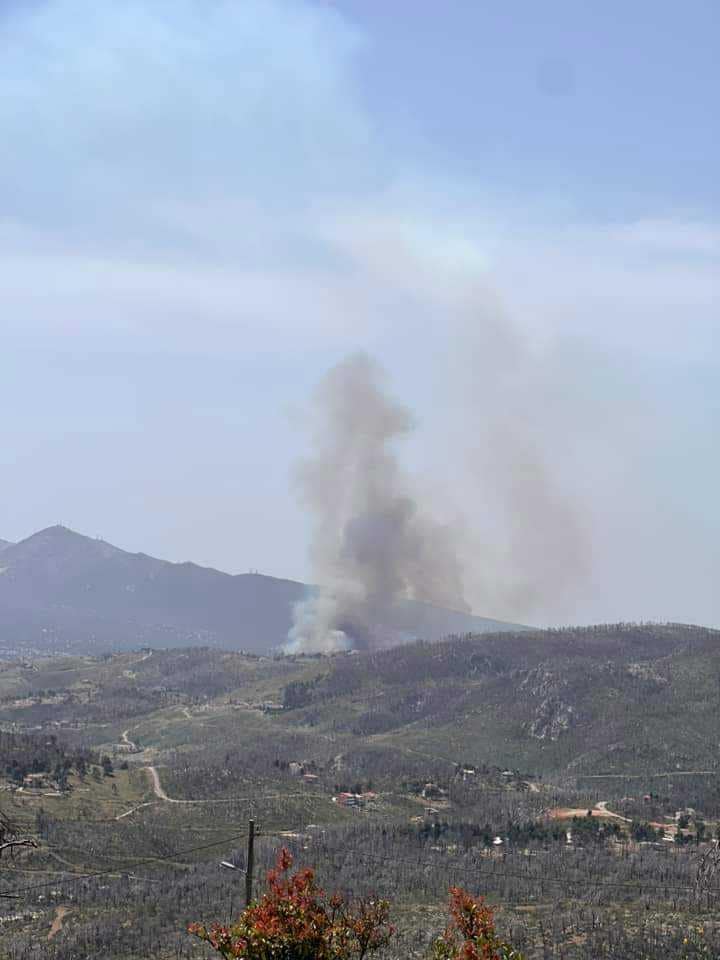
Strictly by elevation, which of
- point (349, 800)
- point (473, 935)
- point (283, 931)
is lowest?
point (349, 800)

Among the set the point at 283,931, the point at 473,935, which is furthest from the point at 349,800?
the point at 283,931

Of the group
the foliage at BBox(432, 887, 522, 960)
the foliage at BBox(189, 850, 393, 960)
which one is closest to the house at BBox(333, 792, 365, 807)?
the foliage at BBox(189, 850, 393, 960)

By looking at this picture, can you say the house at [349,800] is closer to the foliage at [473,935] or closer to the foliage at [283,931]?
the foliage at [283,931]

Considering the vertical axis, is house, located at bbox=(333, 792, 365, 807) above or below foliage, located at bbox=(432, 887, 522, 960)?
below

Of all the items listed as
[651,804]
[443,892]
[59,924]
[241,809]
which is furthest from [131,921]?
[651,804]

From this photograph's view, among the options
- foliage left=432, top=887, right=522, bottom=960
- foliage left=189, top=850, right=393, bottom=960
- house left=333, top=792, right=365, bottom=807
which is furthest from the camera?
house left=333, top=792, right=365, bottom=807

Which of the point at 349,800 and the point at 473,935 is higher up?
the point at 473,935

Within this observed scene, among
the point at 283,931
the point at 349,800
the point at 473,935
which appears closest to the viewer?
the point at 283,931

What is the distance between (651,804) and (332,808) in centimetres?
4905

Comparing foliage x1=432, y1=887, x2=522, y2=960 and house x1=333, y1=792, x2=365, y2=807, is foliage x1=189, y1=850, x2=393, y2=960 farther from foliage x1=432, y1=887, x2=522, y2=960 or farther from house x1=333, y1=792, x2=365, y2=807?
house x1=333, y1=792, x2=365, y2=807

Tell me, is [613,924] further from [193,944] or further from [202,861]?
[202,861]

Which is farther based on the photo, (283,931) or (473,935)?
(473,935)

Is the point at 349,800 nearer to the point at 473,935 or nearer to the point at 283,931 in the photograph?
the point at 473,935

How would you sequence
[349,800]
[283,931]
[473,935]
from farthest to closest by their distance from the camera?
[349,800] < [473,935] < [283,931]
